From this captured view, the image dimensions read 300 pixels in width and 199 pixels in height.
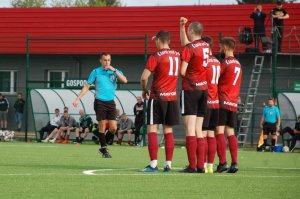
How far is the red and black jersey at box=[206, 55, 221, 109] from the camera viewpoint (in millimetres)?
14391

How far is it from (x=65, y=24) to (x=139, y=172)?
29704mm

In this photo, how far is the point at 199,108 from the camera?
14.0 m

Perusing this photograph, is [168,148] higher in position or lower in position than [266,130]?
higher

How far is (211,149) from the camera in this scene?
14.5m

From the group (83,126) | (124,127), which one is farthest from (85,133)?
(124,127)

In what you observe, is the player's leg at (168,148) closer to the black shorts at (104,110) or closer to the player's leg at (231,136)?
the player's leg at (231,136)

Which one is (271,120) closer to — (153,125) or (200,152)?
(153,125)

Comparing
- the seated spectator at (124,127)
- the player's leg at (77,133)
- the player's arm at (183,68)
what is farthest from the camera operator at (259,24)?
the player's arm at (183,68)

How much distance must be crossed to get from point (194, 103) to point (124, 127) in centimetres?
1834

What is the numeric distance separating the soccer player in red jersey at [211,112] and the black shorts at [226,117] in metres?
0.12

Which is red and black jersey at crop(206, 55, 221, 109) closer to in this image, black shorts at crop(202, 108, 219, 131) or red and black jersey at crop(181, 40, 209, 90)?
black shorts at crop(202, 108, 219, 131)

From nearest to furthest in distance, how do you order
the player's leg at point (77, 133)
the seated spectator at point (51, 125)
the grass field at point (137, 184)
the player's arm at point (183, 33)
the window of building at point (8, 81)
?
1. the grass field at point (137, 184)
2. the player's arm at point (183, 33)
3. the player's leg at point (77, 133)
4. the seated spectator at point (51, 125)
5. the window of building at point (8, 81)

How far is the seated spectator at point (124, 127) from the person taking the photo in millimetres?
31969

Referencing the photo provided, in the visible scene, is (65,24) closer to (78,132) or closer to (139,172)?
(78,132)
